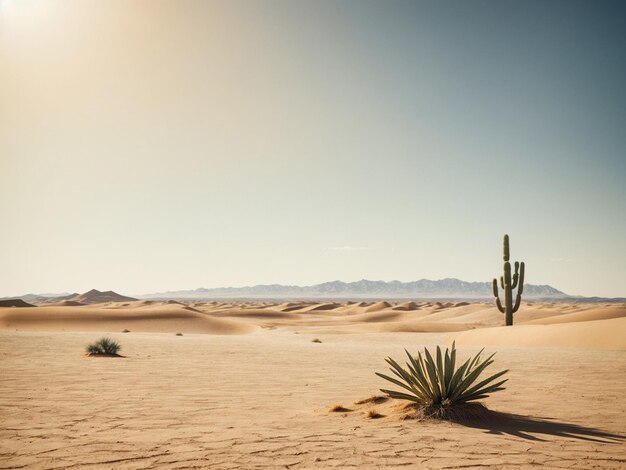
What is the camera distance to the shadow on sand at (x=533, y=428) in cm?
563

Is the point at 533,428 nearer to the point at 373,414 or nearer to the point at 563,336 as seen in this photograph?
the point at 373,414

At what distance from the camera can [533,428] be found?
6.07 metres

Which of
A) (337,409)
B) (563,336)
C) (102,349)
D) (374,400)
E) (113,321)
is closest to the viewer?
(337,409)

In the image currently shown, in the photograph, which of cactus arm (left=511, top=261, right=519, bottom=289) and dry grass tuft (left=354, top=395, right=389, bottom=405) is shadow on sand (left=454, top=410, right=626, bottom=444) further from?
cactus arm (left=511, top=261, right=519, bottom=289)

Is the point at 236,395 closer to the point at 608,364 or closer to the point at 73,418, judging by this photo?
the point at 73,418

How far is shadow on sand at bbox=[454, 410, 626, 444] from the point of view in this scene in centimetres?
563

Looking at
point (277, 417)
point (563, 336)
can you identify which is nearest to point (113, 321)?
point (563, 336)

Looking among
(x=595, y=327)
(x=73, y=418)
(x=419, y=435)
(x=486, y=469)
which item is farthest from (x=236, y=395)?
(x=595, y=327)

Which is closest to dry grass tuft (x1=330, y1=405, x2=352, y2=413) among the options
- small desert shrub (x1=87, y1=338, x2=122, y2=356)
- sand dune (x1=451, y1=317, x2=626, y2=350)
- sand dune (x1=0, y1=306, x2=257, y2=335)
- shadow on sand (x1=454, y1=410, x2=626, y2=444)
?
shadow on sand (x1=454, y1=410, x2=626, y2=444)

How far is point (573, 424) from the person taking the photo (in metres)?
6.38

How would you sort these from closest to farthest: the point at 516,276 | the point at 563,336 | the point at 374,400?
1. the point at 374,400
2. the point at 563,336
3. the point at 516,276

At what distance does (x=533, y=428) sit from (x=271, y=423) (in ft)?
11.1

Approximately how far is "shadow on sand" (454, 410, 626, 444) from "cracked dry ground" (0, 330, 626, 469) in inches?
1.2

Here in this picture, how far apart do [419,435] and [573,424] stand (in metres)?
2.35
